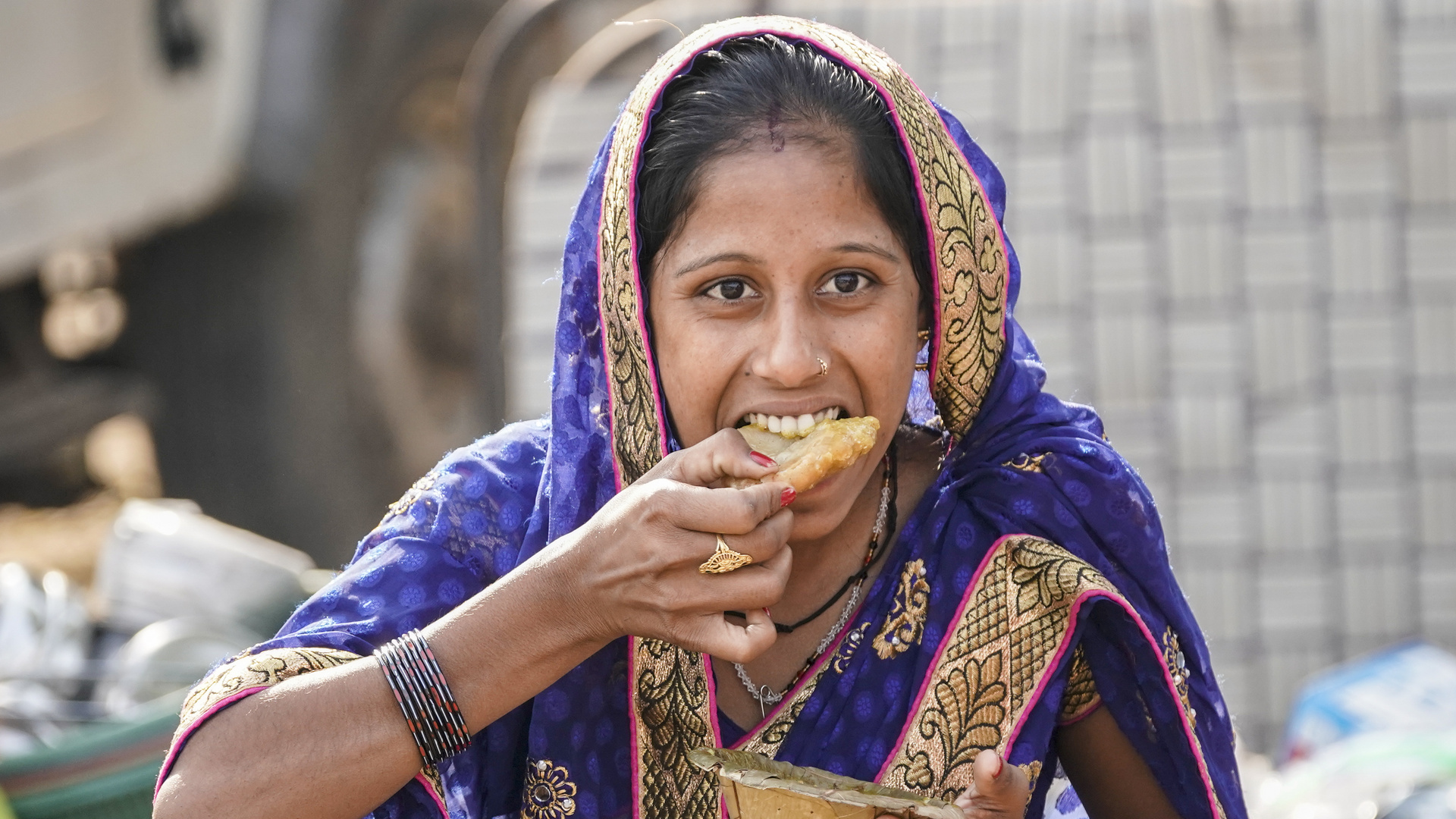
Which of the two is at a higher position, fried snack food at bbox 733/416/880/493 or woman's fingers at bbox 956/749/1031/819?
fried snack food at bbox 733/416/880/493

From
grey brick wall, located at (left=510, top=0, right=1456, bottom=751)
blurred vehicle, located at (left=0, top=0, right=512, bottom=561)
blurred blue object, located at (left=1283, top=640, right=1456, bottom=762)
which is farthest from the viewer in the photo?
blurred vehicle, located at (left=0, top=0, right=512, bottom=561)

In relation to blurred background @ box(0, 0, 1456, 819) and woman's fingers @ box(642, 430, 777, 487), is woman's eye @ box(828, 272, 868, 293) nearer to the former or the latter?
woman's fingers @ box(642, 430, 777, 487)

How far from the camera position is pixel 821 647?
2.10m

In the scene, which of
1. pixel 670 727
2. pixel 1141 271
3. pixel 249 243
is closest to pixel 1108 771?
pixel 670 727

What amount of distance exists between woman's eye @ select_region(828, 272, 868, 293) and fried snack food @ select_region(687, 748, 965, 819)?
0.63 m

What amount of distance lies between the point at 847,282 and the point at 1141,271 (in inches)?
88.0

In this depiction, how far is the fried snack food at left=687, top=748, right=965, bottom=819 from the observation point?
150cm

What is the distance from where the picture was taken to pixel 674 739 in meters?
2.04

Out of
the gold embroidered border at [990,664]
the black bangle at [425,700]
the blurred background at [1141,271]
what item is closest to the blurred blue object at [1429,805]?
the blurred background at [1141,271]

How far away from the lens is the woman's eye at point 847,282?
6.31ft

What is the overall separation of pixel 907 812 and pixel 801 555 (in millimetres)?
651

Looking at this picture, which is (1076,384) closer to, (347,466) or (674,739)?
(674,739)

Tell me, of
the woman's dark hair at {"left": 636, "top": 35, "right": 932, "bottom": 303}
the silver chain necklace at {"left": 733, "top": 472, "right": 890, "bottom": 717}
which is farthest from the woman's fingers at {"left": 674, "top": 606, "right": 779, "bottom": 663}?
the woman's dark hair at {"left": 636, "top": 35, "right": 932, "bottom": 303}

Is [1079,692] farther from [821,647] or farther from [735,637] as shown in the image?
[735,637]
